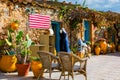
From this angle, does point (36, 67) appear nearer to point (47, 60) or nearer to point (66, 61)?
point (47, 60)

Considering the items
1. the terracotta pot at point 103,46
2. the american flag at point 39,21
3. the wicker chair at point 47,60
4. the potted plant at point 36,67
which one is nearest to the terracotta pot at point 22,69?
the potted plant at point 36,67

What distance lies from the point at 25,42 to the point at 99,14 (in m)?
8.35

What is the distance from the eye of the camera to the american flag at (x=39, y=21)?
42.2ft

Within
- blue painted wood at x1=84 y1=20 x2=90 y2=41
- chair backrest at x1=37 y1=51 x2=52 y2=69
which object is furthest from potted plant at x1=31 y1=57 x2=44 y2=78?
blue painted wood at x1=84 y1=20 x2=90 y2=41

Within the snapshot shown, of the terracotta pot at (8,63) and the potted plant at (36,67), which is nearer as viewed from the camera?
the potted plant at (36,67)

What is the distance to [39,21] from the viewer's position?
13.3 metres

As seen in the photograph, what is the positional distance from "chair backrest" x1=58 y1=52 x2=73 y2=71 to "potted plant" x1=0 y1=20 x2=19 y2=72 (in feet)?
8.69

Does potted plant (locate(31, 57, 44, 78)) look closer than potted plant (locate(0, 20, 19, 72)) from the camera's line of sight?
Yes

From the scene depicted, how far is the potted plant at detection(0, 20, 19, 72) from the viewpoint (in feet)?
34.7

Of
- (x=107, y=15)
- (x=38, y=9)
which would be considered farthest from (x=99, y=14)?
(x=38, y=9)

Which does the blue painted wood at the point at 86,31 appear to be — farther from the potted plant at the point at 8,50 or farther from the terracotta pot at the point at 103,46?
the potted plant at the point at 8,50

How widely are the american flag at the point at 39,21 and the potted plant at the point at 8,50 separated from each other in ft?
4.88

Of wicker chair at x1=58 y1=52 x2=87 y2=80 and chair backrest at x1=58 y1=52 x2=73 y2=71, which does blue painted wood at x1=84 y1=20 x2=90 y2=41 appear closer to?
wicker chair at x1=58 y1=52 x2=87 y2=80

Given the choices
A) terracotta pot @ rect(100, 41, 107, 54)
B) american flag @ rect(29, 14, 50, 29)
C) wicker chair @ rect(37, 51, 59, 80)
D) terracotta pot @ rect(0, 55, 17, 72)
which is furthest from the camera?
terracotta pot @ rect(100, 41, 107, 54)
